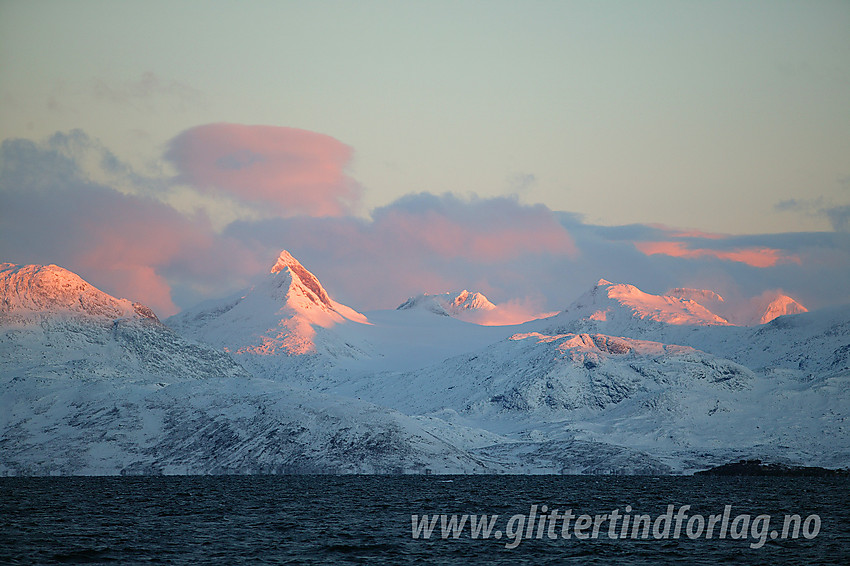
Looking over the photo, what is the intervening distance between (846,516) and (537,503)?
4717cm

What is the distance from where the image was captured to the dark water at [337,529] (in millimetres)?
90062

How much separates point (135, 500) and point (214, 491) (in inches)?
1072

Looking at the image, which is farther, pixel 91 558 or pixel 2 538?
pixel 2 538


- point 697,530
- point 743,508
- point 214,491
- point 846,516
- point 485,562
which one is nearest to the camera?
point 485,562

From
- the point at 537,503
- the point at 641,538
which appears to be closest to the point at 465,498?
the point at 537,503

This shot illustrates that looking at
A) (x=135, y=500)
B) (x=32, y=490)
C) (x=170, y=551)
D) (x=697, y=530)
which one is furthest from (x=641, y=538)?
(x=32, y=490)

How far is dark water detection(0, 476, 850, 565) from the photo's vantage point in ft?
295

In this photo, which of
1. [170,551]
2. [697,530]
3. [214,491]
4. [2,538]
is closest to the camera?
[170,551]

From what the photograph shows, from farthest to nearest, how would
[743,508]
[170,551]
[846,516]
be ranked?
1. [743,508]
2. [846,516]
3. [170,551]

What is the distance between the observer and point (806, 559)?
88.1 m

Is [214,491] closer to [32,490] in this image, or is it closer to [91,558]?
[32,490]

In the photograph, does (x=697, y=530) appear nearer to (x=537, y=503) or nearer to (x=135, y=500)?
(x=537, y=503)

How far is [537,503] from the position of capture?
15812 centimetres

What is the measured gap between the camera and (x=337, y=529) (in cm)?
11450
